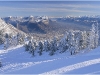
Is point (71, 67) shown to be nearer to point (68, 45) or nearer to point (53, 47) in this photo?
point (68, 45)

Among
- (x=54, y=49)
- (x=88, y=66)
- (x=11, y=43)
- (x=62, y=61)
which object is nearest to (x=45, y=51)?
(x=54, y=49)

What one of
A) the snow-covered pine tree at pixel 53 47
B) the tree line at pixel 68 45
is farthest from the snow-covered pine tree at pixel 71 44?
the snow-covered pine tree at pixel 53 47

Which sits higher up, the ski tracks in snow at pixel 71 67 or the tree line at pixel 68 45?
the ski tracks in snow at pixel 71 67

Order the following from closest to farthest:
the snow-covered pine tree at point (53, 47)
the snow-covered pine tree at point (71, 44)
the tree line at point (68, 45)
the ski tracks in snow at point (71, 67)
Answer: the ski tracks in snow at point (71, 67), the snow-covered pine tree at point (71, 44), the tree line at point (68, 45), the snow-covered pine tree at point (53, 47)

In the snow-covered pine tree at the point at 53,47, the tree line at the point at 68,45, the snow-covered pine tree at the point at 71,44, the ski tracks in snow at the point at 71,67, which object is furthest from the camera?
the snow-covered pine tree at the point at 53,47

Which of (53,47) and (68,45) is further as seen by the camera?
(53,47)

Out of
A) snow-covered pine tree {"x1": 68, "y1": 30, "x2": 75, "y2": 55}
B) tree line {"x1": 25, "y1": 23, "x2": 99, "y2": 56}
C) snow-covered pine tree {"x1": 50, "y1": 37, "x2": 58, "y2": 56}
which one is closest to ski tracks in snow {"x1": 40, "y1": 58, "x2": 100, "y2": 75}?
snow-covered pine tree {"x1": 68, "y1": 30, "x2": 75, "y2": 55}

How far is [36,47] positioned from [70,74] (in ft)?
161

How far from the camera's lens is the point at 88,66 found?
37.2m

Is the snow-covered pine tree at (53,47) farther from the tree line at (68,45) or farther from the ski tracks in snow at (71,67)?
the ski tracks in snow at (71,67)

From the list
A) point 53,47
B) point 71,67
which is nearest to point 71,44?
point 53,47

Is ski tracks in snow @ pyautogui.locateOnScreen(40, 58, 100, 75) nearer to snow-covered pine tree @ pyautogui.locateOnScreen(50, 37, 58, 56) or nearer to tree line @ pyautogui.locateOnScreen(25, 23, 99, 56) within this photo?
tree line @ pyautogui.locateOnScreen(25, 23, 99, 56)

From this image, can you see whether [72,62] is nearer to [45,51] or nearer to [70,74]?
[70,74]

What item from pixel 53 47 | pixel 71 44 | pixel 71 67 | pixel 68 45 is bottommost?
pixel 53 47
